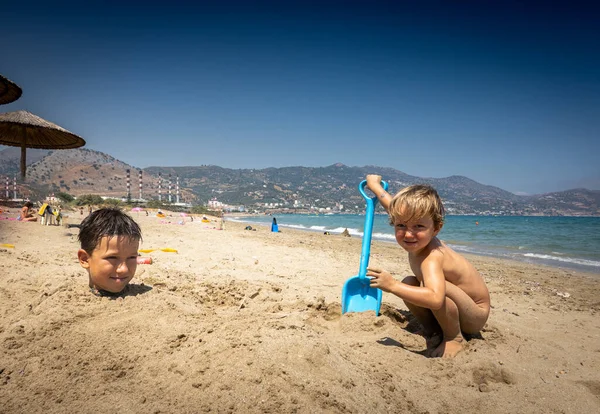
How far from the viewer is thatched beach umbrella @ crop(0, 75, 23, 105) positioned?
8.15m

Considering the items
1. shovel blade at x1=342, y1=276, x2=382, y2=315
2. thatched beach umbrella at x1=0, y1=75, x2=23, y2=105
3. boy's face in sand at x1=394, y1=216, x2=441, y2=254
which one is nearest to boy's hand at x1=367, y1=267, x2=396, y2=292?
boy's face in sand at x1=394, y1=216, x2=441, y2=254

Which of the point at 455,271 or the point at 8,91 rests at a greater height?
the point at 8,91

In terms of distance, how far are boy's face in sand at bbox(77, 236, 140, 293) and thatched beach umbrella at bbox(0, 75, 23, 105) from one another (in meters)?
8.80

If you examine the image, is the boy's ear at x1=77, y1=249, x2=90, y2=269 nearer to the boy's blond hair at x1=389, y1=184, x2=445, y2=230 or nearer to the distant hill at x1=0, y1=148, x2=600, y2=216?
the boy's blond hair at x1=389, y1=184, x2=445, y2=230

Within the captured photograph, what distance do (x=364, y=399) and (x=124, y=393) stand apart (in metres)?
1.10

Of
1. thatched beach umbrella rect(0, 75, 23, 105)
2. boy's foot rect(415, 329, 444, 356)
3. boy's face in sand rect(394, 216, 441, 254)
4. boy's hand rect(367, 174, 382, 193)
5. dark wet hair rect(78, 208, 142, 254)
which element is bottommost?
boy's foot rect(415, 329, 444, 356)

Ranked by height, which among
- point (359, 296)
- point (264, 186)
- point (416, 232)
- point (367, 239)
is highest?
point (264, 186)

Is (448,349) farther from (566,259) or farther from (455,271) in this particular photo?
(566,259)

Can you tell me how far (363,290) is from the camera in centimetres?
308

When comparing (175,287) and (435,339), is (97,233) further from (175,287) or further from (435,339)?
(435,339)

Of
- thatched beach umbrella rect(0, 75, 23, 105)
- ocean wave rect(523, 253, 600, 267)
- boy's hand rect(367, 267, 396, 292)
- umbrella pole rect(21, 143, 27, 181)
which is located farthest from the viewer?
umbrella pole rect(21, 143, 27, 181)

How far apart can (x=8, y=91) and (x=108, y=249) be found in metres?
9.62

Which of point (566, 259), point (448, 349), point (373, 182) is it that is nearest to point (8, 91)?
point (373, 182)

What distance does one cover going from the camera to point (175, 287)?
121 inches
